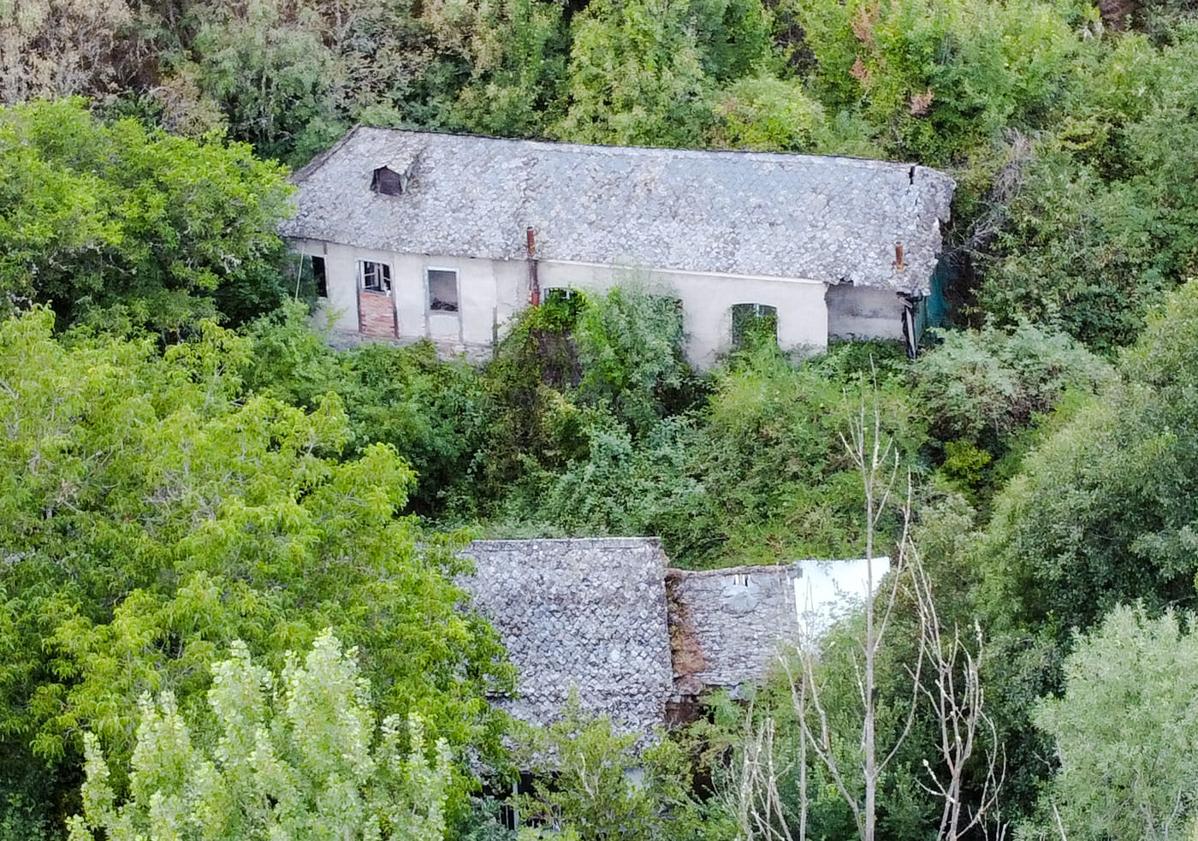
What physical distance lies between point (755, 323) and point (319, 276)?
27.5ft

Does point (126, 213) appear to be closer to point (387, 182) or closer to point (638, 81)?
point (387, 182)

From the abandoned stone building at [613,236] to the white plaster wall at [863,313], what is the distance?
2 centimetres

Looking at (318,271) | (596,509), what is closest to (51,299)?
(318,271)

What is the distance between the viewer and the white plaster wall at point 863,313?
27547mm

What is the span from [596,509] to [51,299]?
30.7ft

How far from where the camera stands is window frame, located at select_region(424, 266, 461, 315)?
95.3 feet

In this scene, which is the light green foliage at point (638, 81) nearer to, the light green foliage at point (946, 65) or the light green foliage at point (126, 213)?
the light green foliage at point (946, 65)

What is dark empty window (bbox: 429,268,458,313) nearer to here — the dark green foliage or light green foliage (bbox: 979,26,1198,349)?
light green foliage (bbox: 979,26,1198,349)

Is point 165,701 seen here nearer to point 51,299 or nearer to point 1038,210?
point 51,299

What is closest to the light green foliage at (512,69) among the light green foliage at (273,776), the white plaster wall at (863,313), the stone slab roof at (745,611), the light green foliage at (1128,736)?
the white plaster wall at (863,313)

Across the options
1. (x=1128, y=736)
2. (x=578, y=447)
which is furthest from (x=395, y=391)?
(x=1128, y=736)

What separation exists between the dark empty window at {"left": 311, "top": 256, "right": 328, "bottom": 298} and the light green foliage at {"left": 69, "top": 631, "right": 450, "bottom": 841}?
1775cm

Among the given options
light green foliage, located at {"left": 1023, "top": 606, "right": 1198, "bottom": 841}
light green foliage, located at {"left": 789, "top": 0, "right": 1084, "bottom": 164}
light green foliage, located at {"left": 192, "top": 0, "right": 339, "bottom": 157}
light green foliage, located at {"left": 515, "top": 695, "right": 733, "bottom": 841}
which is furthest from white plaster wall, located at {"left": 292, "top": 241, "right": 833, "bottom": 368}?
light green foliage, located at {"left": 1023, "top": 606, "right": 1198, "bottom": 841}

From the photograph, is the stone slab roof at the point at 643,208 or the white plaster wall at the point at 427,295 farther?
the white plaster wall at the point at 427,295
